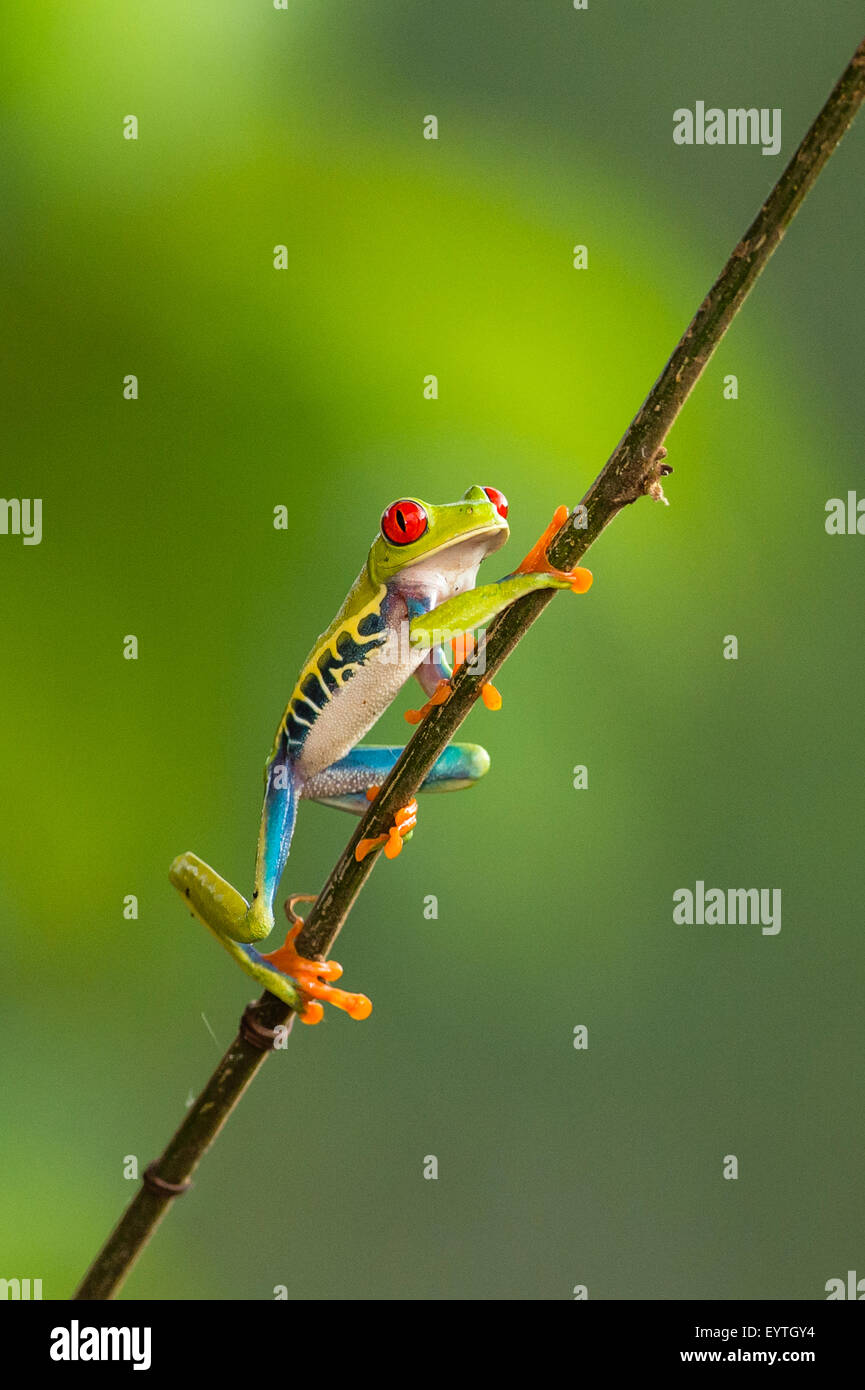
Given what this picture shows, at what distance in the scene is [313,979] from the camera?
2.31 m

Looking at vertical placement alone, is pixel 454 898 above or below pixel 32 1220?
above

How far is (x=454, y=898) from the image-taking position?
4512mm

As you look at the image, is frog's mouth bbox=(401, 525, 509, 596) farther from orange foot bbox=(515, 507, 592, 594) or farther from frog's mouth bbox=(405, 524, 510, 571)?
orange foot bbox=(515, 507, 592, 594)

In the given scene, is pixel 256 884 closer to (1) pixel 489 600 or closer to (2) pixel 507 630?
(1) pixel 489 600

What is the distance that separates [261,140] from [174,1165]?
3250 millimetres

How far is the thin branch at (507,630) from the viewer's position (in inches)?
61.3

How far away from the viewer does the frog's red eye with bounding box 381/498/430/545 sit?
96.3 inches

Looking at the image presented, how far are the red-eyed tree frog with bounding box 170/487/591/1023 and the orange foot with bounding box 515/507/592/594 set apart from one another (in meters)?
0.11

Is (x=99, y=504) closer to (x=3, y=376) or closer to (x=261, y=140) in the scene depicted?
(x=3, y=376)

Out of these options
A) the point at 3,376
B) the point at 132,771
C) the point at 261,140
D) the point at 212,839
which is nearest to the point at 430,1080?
the point at 212,839

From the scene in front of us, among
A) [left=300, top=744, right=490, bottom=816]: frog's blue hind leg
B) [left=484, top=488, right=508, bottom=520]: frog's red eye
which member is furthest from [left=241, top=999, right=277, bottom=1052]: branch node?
[left=484, top=488, right=508, bottom=520]: frog's red eye

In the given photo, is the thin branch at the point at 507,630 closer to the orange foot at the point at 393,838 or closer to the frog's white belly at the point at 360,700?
the orange foot at the point at 393,838

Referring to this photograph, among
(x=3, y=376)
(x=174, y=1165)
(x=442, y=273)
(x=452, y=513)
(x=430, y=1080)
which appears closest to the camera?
(x=174, y=1165)

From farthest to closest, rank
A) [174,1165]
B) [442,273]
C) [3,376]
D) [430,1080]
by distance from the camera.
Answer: [430,1080] < [442,273] < [3,376] < [174,1165]
